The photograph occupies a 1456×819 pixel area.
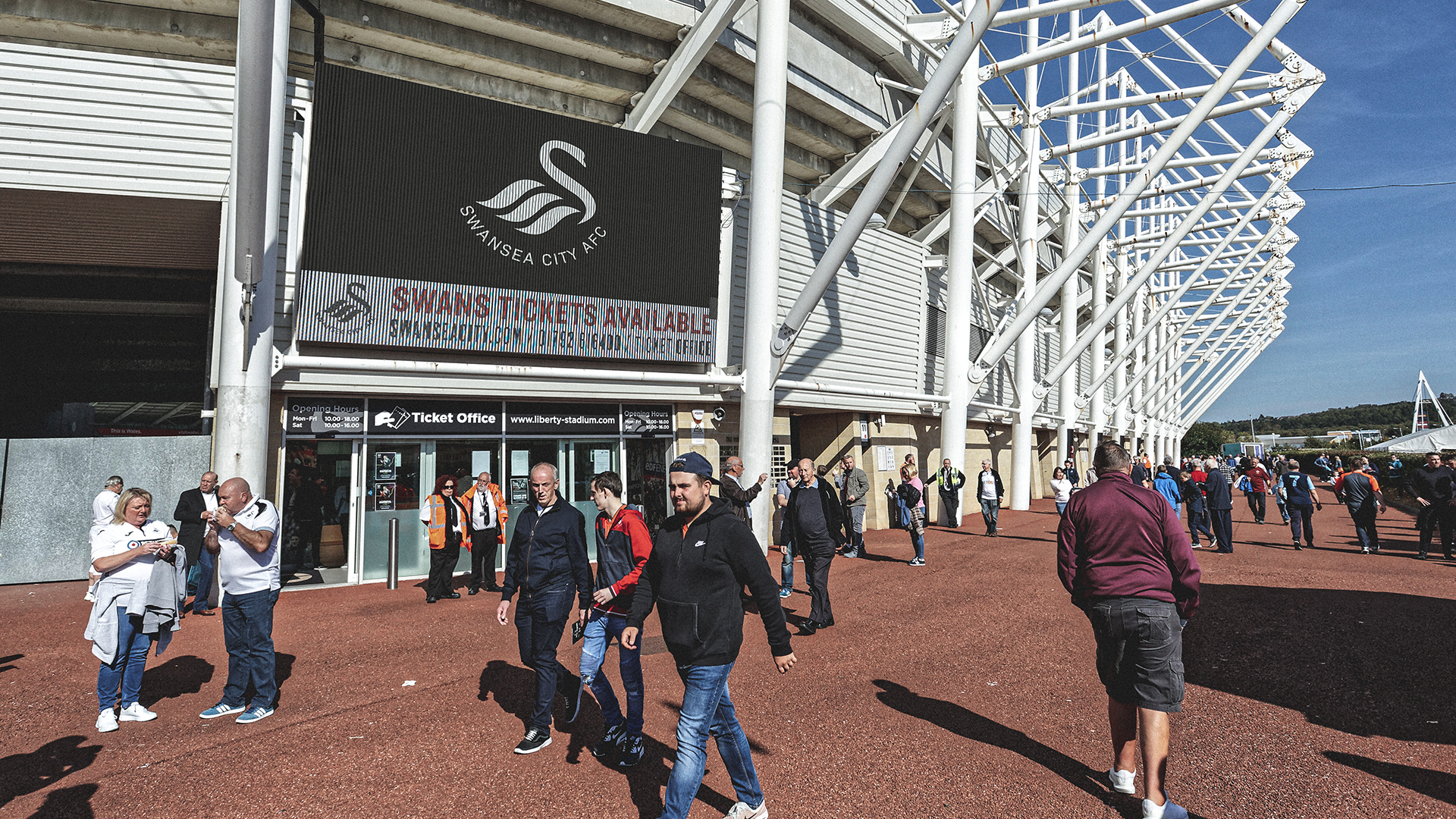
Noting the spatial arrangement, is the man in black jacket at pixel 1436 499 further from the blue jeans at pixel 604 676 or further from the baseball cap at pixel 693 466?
the baseball cap at pixel 693 466

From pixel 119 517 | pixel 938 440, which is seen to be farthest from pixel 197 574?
pixel 938 440

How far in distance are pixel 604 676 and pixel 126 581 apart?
133 inches

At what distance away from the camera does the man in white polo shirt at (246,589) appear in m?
4.86

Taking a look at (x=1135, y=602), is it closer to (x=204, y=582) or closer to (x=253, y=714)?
(x=253, y=714)

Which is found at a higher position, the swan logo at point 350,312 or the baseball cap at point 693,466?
the swan logo at point 350,312

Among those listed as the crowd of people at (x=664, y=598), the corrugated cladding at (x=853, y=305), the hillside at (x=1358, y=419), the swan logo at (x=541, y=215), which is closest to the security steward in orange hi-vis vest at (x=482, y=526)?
the crowd of people at (x=664, y=598)

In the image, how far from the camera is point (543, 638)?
4.50m

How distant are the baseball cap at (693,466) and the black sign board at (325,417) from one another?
28.9 ft

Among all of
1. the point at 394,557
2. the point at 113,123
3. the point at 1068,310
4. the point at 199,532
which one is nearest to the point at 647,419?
the point at 394,557

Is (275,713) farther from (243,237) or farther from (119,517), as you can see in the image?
(243,237)

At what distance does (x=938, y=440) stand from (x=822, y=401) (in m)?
6.32

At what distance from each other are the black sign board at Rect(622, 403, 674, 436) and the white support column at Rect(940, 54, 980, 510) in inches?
288

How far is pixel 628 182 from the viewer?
12.2 m

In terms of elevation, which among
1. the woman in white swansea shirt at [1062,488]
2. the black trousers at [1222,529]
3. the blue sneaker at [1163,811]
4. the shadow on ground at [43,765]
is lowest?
the shadow on ground at [43,765]
